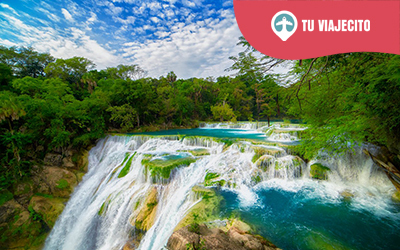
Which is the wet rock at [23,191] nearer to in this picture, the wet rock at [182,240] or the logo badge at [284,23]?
the wet rock at [182,240]

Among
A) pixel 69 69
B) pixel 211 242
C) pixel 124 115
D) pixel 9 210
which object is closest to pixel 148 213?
pixel 211 242

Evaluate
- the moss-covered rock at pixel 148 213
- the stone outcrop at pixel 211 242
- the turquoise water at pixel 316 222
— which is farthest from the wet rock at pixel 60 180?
the turquoise water at pixel 316 222

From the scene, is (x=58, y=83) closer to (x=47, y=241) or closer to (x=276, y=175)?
(x=47, y=241)

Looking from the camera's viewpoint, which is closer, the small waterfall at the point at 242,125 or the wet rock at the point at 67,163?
the wet rock at the point at 67,163

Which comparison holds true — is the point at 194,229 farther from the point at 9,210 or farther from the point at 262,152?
the point at 9,210

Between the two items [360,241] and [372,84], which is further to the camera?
[360,241]

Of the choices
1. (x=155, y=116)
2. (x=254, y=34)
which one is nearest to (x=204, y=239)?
(x=254, y=34)
